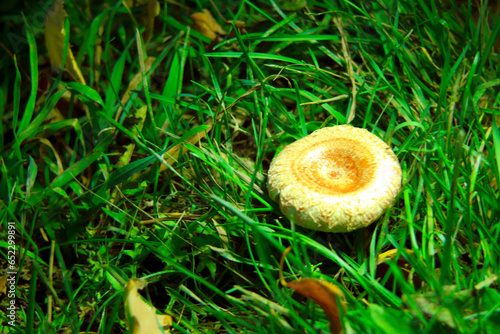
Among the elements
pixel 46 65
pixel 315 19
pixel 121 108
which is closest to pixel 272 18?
pixel 315 19

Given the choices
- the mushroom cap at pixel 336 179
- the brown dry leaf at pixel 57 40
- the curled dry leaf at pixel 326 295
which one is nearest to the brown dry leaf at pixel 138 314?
the curled dry leaf at pixel 326 295

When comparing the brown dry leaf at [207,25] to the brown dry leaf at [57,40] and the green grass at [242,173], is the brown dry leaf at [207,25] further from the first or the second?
the brown dry leaf at [57,40]

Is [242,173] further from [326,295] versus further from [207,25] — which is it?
[207,25]

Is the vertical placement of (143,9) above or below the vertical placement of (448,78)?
above

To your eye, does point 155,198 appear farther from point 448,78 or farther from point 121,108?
point 448,78

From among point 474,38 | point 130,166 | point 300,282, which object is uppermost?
point 474,38

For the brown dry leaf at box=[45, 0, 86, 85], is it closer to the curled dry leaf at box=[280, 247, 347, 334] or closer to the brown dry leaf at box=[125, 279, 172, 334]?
the brown dry leaf at box=[125, 279, 172, 334]
